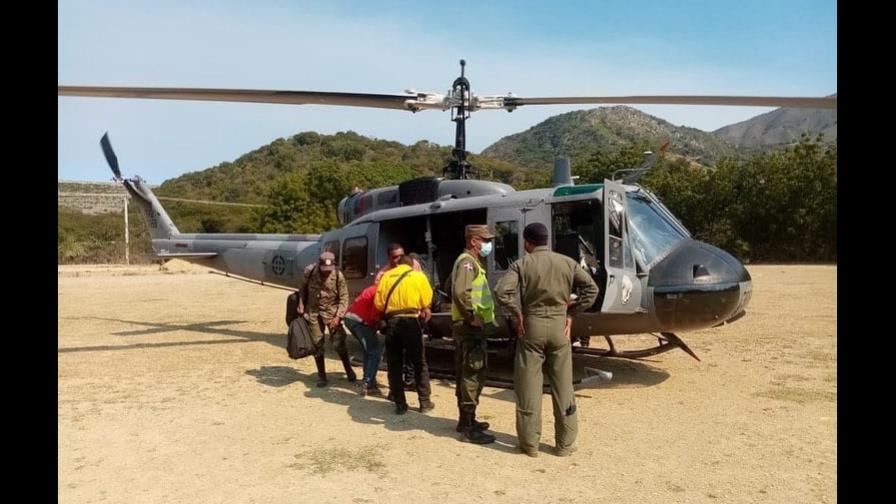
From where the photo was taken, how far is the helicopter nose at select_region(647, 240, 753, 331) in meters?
6.15

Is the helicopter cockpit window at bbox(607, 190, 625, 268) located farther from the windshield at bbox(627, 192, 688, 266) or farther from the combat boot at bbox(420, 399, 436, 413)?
the combat boot at bbox(420, 399, 436, 413)

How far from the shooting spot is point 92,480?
13.9ft

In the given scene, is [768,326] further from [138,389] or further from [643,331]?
[138,389]

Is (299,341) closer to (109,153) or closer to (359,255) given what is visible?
(359,255)

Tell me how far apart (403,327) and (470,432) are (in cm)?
122

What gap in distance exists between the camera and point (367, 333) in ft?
21.6

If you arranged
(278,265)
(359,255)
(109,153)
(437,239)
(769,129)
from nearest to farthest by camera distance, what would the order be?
(437,239) < (359,255) < (278,265) < (109,153) < (769,129)

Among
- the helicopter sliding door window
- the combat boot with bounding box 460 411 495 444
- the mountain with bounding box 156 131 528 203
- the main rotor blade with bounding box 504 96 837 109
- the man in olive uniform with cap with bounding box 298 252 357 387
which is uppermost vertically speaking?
the mountain with bounding box 156 131 528 203

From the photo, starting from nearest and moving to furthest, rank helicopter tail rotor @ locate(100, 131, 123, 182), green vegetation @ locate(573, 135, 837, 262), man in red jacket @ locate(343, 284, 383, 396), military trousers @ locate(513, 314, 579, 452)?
1. military trousers @ locate(513, 314, 579, 452)
2. man in red jacket @ locate(343, 284, 383, 396)
3. helicopter tail rotor @ locate(100, 131, 123, 182)
4. green vegetation @ locate(573, 135, 837, 262)

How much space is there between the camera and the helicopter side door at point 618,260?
243 inches

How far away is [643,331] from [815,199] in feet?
94.3

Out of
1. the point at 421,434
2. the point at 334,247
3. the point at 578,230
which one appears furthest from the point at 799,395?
the point at 334,247

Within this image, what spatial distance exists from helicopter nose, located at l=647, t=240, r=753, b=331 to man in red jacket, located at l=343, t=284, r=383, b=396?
298cm

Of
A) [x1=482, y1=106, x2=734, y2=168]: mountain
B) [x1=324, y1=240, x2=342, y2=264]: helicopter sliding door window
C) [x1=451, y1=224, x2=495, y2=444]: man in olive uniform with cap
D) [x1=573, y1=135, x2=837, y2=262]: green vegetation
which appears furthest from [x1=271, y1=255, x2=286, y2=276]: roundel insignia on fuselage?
[x1=482, y1=106, x2=734, y2=168]: mountain
